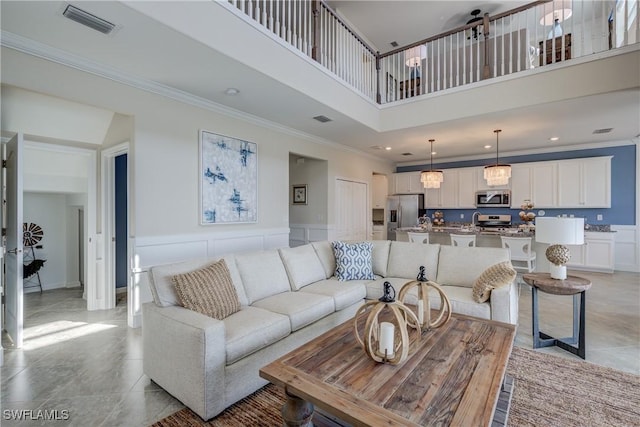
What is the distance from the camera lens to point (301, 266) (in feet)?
10.9

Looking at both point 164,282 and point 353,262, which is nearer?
point 164,282

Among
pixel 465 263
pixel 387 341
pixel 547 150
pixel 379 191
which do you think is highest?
pixel 547 150

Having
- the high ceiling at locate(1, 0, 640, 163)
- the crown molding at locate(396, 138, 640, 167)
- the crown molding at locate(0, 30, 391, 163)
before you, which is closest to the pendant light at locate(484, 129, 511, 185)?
the high ceiling at locate(1, 0, 640, 163)

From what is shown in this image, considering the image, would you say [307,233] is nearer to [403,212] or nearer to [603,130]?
[403,212]

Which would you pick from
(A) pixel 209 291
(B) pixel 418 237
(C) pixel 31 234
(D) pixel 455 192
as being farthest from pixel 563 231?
(C) pixel 31 234

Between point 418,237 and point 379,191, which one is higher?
point 379,191

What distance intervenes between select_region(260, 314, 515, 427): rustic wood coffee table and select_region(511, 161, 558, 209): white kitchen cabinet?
6105 millimetres

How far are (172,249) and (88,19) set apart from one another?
232cm

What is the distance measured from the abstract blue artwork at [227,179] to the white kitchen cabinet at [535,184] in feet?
19.7

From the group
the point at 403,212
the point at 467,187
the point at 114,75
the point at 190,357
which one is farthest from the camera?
the point at 403,212

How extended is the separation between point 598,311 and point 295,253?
3934mm

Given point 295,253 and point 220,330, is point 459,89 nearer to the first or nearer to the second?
point 295,253

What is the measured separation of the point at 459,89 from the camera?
448cm

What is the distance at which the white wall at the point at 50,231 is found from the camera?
15.7 feet
